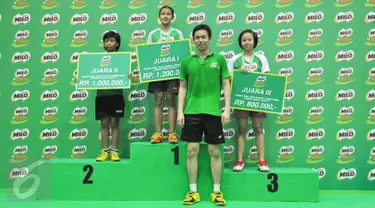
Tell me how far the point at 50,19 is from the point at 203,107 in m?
2.42

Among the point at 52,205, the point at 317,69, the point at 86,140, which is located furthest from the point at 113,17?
the point at 317,69

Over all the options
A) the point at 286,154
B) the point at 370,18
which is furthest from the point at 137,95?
the point at 370,18

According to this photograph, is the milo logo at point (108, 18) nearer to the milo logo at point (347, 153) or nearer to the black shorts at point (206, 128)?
the black shorts at point (206, 128)

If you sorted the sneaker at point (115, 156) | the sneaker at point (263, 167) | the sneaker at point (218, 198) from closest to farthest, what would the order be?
the sneaker at point (218, 198), the sneaker at point (263, 167), the sneaker at point (115, 156)

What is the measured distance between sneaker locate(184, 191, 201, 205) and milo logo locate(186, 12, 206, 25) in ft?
6.77

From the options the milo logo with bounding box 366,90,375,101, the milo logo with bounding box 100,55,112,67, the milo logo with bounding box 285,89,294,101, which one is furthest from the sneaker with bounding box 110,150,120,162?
the milo logo with bounding box 366,90,375,101

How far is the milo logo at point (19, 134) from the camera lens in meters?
4.31

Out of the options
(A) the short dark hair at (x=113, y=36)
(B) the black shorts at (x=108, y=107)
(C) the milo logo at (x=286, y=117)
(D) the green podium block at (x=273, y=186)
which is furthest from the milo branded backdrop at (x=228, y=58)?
(D) the green podium block at (x=273, y=186)

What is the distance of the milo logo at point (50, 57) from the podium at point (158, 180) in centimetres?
136

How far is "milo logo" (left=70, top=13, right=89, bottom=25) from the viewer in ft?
14.2

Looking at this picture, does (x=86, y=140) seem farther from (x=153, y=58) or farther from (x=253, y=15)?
(x=253, y=15)

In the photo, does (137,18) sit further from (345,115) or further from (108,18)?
(345,115)

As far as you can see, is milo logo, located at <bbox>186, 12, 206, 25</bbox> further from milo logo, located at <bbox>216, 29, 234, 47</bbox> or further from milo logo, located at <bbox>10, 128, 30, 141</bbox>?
milo logo, located at <bbox>10, 128, 30, 141</bbox>

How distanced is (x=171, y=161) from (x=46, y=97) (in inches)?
74.8
